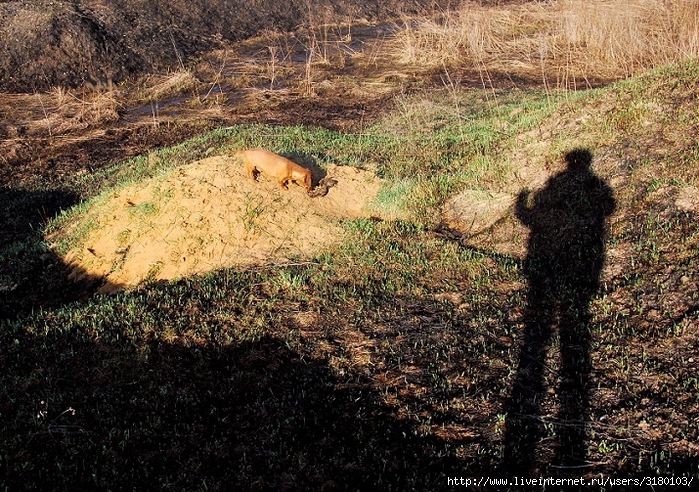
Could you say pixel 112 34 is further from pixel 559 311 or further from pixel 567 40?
pixel 559 311

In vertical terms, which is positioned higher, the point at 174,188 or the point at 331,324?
the point at 174,188

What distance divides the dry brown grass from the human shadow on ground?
3.18m

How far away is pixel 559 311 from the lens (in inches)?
201

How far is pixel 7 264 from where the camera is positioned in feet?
24.6

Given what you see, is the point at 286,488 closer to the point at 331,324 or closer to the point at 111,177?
the point at 331,324

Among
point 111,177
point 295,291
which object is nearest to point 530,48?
point 111,177

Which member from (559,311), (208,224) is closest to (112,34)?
(208,224)

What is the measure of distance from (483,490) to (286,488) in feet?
3.83

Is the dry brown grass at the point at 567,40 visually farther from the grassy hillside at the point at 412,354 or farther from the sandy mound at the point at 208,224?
the sandy mound at the point at 208,224

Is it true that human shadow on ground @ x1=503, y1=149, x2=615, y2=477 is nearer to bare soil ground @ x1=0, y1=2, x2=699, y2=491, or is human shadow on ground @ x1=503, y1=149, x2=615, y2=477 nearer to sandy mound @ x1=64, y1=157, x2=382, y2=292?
bare soil ground @ x1=0, y1=2, x2=699, y2=491

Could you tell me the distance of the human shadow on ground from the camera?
370 cm

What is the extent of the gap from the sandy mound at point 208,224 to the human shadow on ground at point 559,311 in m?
2.25

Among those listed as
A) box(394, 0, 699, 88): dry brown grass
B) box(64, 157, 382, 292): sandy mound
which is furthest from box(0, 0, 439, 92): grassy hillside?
box(64, 157, 382, 292): sandy mound

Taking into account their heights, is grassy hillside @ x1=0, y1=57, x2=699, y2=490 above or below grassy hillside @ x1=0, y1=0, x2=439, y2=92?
below
